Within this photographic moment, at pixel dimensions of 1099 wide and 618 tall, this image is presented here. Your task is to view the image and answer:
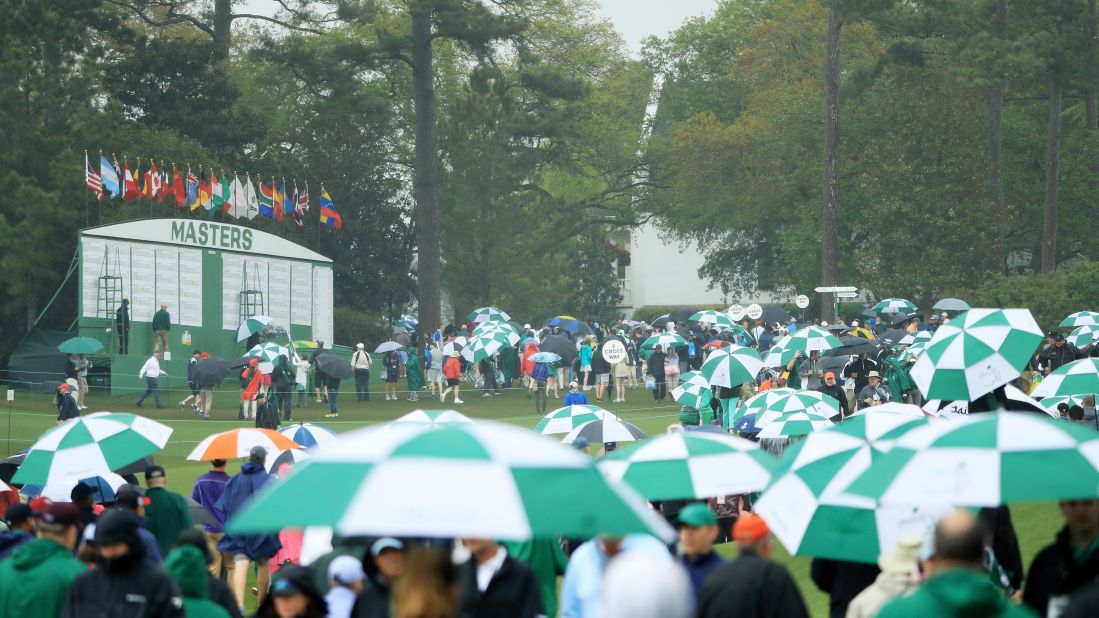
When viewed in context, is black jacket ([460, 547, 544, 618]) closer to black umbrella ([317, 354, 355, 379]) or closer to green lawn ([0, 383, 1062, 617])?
green lawn ([0, 383, 1062, 617])

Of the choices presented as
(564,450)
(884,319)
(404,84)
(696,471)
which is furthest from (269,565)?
(404,84)

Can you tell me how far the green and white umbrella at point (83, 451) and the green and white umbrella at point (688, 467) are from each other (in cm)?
549

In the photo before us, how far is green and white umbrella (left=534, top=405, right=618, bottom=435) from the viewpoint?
17.9 meters

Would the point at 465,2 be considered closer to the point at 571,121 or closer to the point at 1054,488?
the point at 571,121

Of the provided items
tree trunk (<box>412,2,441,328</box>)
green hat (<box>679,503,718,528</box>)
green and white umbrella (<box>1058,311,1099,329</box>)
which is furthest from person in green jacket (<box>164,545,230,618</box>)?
tree trunk (<box>412,2,441,328</box>)

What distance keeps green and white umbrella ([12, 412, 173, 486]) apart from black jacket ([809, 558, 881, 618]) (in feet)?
22.8

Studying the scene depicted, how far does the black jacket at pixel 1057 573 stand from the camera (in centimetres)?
667

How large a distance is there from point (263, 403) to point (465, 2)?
931 inches

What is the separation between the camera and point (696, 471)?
359 inches

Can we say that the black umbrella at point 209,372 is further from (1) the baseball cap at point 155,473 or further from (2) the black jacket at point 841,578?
(2) the black jacket at point 841,578

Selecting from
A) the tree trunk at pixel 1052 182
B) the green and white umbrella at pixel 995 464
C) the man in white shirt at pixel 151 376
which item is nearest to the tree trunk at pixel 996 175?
the tree trunk at pixel 1052 182

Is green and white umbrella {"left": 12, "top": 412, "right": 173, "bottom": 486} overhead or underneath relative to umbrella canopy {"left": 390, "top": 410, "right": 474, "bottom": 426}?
underneath

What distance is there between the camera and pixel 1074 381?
18312mm

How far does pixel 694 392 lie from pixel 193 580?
1837 cm
